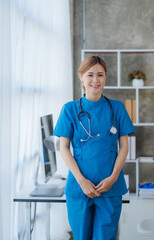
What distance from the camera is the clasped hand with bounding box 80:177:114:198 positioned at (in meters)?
1.62

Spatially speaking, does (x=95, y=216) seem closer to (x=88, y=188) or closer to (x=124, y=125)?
(x=88, y=188)

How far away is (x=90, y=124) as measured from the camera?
1725 mm

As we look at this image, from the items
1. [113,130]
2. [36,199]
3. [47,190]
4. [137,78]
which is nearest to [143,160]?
[137,78]

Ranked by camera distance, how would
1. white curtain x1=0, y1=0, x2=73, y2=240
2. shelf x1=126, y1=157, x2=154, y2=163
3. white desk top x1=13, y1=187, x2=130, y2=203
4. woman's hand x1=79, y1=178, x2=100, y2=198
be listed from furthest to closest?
shelf x1=126, y1=157, x2=154, y2=163
white desk top x1=13, y1=187, x2=130, y2=203
white curtain x1=0, y1=0, x2=73, y2=240
woman's hand x1=79, y1=178, x2=100, y2=198

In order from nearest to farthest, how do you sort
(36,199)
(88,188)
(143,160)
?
(88,188) < (36,199) < (143,160)

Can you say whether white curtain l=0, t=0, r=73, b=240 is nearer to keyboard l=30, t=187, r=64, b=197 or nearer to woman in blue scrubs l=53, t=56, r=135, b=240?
keyboard l=30, t=187, r=64, b=197

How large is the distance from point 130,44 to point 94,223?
8.52 feet

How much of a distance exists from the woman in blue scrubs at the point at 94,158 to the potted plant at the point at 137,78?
1.88 m

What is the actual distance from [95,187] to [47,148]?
569mm

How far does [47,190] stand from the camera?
2.11 meters

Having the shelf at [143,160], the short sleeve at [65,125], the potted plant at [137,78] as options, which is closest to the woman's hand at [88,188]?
the short sleeve at [65,125]

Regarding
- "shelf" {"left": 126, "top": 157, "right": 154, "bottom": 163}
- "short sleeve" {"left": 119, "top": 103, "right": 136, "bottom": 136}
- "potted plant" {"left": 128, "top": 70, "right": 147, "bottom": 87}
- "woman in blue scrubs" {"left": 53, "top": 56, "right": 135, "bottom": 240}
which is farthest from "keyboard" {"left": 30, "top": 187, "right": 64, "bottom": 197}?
"potted plant" {"left": 128, "top": 70, "right": 147, "bottom": 87}

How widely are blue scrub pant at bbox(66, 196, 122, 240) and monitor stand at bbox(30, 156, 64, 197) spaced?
0.34 meters

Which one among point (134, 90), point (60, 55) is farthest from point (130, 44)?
point (60, 55)
